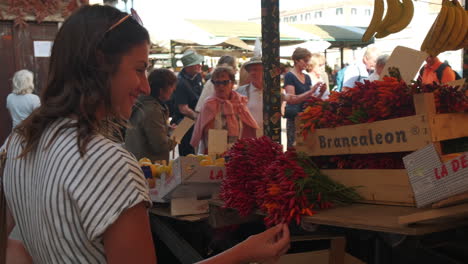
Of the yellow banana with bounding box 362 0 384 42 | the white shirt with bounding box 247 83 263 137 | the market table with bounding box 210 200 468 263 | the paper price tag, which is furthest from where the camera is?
the white shirt with bounding box 247 83 263 137

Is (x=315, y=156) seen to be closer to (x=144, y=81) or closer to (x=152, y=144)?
(x=144, y=81)

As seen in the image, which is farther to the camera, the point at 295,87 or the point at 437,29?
the point at 295,87

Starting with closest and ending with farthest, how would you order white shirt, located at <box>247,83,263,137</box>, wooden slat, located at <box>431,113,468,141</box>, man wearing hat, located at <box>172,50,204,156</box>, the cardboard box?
wooden slat, located at <box>431,113,468,141</box>
the cardboard box
white shirt, located at <box>247,83,263,137</box>
man wearing hat, located at <box>172,50,204,156</box>

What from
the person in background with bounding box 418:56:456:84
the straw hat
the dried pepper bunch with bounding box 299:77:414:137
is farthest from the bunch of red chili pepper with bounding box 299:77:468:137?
the straw hat

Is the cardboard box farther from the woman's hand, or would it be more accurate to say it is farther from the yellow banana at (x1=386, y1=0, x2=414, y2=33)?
the yellow banana at (x1=386, y1=0, x2=414, y2=33)

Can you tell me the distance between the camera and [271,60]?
2834 millimetres

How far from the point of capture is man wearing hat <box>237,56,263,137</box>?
5.21 m

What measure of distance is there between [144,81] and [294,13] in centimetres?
8170

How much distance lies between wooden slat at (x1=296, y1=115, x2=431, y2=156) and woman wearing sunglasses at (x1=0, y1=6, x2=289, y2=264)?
549 mm

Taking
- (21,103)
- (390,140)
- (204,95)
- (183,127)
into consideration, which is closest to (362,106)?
(390,140)

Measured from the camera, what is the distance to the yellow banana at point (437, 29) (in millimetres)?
2129

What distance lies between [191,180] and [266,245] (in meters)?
0.80

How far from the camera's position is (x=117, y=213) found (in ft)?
3.29

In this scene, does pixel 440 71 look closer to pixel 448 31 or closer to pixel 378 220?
pixel 448 31
